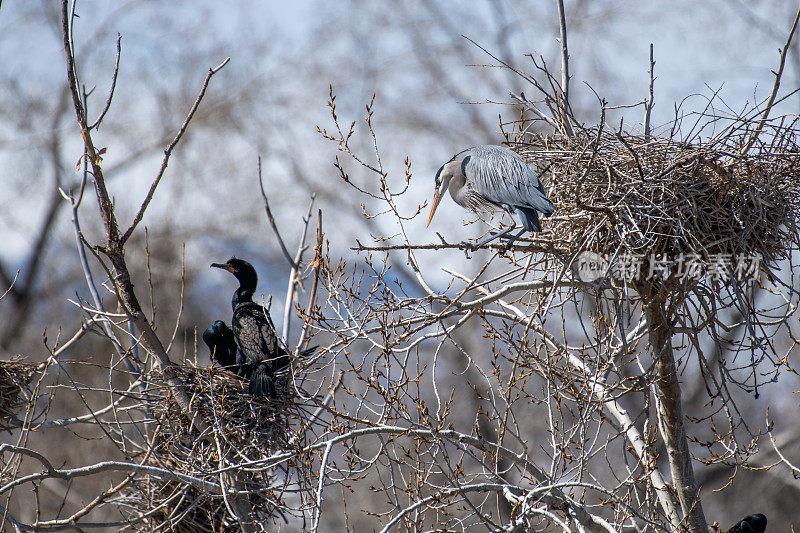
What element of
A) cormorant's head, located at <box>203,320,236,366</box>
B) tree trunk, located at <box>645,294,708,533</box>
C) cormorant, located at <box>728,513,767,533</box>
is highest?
cormorant's head, located at <box>203,320,236,366</box>

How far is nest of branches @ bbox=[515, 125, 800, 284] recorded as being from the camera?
4.27 meters

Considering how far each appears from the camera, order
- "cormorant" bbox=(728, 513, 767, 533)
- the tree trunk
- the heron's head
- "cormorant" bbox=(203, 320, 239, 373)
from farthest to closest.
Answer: "cormorant" bbox=(203, 320, 239, 373) < "cormorant" bbox=(728, 513, 767, 533) < the heron's head < the tree trunk

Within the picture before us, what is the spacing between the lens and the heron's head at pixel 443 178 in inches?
205

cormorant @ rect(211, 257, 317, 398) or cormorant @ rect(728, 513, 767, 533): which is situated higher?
cormorant @ rect(211, 257, 317, 398)

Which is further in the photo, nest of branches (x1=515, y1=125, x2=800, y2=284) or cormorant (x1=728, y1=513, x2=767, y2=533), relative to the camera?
cormorant (x1=728, y1=513, x2=767, y2=533)

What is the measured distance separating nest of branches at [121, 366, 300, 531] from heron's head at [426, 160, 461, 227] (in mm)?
1464

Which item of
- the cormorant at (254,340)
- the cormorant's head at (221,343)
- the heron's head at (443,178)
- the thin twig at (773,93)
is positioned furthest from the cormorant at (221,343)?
the thin twig at (773,93)

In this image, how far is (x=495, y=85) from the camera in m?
14.8

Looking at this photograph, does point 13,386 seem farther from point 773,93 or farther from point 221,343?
point 773,93

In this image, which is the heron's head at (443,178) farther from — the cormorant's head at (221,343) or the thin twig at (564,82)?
the cormorant's head at (221,343)

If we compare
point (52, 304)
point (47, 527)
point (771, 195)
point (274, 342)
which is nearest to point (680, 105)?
point (771, 195)

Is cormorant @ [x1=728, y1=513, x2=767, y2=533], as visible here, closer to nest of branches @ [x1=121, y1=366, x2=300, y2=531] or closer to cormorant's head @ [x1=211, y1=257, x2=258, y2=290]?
nest of branches @ [x1=121, y1=366, x2=300, y2=531]

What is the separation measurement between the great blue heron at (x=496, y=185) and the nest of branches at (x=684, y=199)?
191mm

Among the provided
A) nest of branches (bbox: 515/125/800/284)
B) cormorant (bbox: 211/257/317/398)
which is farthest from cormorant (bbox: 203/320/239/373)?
nest of branches (bbox: 515/125/800/284)
